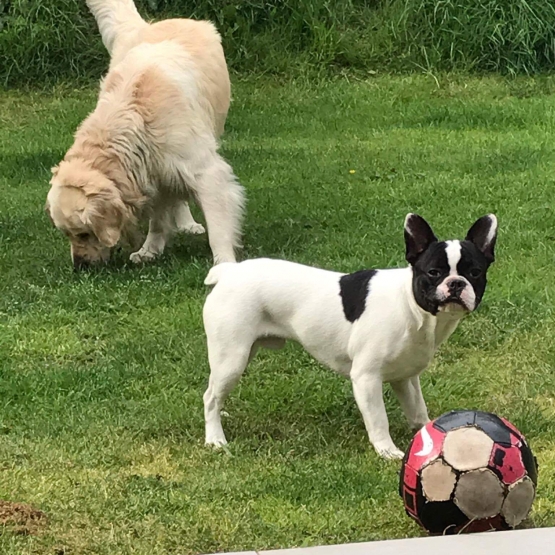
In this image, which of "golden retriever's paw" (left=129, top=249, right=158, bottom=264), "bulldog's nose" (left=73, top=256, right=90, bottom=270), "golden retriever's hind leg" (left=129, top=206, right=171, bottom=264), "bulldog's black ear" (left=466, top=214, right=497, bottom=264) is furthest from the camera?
"golden retriever's hind leg" (left=129, top=206, right=171, bottom=264)

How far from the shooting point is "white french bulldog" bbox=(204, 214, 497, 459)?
4.30 meters

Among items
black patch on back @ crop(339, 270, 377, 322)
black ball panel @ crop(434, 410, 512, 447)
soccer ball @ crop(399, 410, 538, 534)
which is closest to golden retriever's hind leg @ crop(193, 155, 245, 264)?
black patch on back @ crop(339, 270, 377, 322)

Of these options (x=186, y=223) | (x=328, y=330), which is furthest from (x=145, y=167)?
(x=328, y=330)

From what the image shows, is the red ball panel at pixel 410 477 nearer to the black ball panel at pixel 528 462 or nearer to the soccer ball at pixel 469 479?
the soccer ball at pixel 469 479

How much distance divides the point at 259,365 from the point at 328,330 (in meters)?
1.16

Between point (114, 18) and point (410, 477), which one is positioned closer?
point (410, 477)

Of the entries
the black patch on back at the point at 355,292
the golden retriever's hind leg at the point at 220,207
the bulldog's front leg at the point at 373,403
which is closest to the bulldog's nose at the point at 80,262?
the golden retriever's hind leg at the point at 220,207

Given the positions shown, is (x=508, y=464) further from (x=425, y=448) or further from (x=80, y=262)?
(x=80, y=262)

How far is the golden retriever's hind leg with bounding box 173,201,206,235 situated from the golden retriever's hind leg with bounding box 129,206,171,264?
527 mm

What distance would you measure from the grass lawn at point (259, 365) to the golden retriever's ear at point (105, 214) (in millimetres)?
258

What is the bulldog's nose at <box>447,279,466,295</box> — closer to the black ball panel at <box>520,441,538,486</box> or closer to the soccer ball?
the soccer ball

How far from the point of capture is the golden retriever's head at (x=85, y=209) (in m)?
7.48

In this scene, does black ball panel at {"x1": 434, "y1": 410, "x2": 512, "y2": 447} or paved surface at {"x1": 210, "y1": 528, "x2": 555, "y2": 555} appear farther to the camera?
black ball panel at {"x1": 434, "y1": 410, "x2": 512, "y2": 447}

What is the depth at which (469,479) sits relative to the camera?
368 cm
